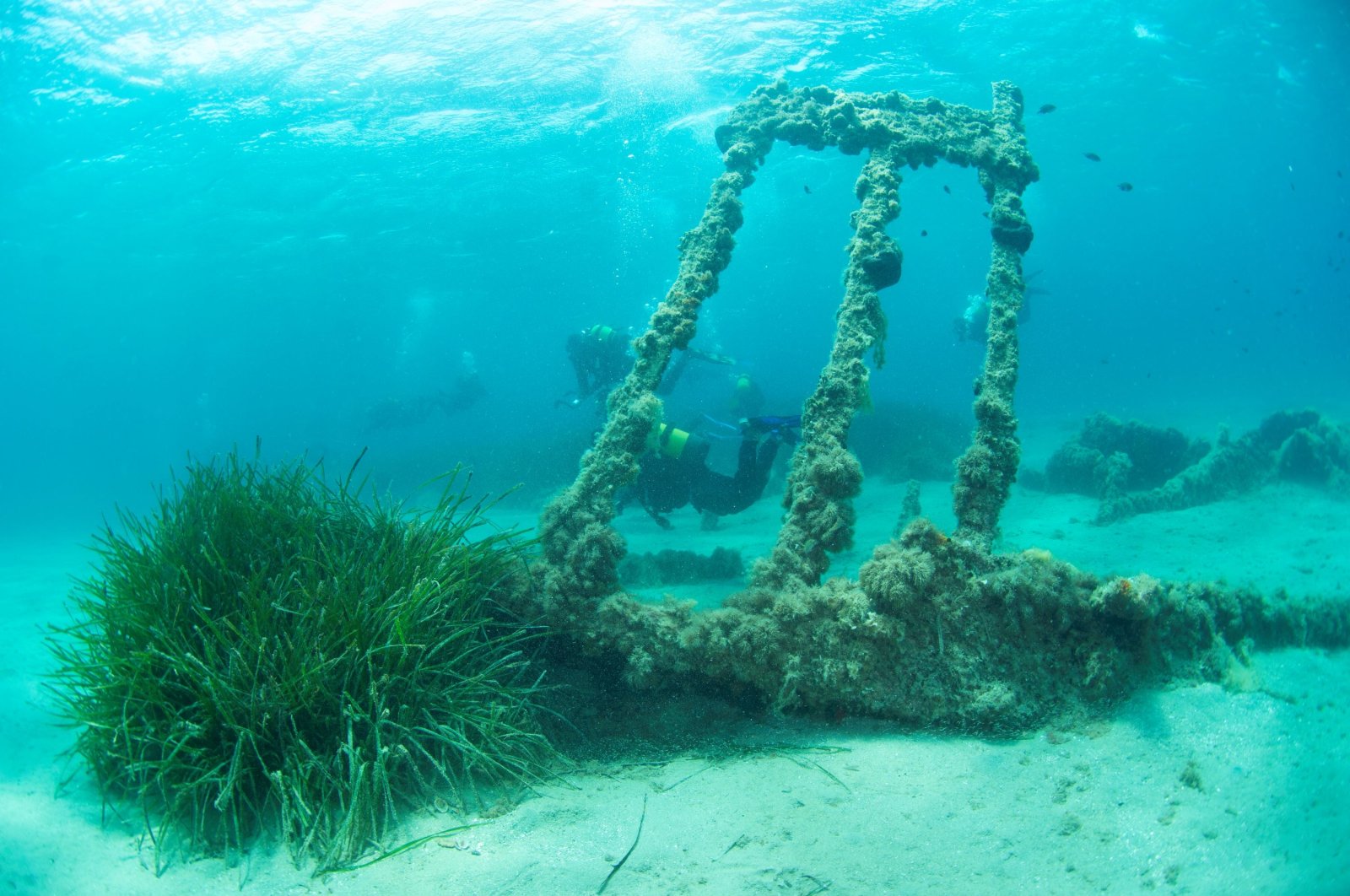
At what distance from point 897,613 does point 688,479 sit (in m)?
5.80

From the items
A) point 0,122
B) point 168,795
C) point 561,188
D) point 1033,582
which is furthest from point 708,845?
point 561,188

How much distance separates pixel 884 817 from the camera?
9.40 feet

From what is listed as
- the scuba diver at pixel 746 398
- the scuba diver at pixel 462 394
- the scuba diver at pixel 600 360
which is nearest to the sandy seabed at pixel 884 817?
the scuba diver at pixel 600 360

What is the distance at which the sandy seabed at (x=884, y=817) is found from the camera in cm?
254

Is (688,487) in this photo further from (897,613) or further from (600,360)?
(600,360)

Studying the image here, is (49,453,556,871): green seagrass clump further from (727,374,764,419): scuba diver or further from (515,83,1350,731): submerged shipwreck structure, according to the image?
(727,374,764,419): scuba diver

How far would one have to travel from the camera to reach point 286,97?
69.3 feet

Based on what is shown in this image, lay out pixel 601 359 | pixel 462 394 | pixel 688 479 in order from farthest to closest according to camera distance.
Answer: pixel 462 394
pixel 601 359
pixel 688 479

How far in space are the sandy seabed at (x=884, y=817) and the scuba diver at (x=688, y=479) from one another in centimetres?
499

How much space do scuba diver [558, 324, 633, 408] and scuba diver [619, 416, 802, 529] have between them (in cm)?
561

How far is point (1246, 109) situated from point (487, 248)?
1886 inches

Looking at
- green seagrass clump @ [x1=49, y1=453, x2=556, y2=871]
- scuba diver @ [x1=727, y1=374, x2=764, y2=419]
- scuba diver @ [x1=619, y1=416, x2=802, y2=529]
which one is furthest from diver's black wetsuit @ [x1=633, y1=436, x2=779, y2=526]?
scuba diver @ [x1=727, y1=374, x2=764, y2=419]

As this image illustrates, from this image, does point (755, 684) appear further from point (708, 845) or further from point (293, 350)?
point (293, 350)

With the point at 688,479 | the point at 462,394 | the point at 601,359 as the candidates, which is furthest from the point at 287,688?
the point at 462,394
